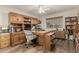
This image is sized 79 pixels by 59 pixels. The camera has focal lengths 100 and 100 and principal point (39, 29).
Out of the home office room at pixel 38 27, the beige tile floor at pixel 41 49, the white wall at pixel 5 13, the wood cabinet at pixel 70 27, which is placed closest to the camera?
the white wall at pixel 5 13

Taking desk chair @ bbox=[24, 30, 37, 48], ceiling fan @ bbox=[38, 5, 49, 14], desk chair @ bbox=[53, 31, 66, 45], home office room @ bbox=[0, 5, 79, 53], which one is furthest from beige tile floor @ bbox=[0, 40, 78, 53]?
ceiling fan @ bbox=[38, 5, 49, 14]

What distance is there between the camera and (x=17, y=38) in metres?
3.58

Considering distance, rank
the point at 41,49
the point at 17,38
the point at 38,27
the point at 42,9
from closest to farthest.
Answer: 1. the point at 42,9
2. the point at 38,27
3. the point at 41,49
4. the point at 17,38

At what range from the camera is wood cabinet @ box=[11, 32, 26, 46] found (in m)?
3.48

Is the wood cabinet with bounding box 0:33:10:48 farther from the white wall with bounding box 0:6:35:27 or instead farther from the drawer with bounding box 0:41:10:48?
the white wall with bounding box 0:6:35:27

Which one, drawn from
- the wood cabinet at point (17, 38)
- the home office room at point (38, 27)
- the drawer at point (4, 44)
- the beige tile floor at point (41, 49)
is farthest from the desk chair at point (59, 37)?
the drawer at point (4, 44)

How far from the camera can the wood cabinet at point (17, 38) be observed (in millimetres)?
3480

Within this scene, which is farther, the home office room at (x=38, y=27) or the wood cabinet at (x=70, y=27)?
Result: the wood cabinet at (x=70, y=27)

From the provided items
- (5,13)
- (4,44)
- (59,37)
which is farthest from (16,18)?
(59,37)

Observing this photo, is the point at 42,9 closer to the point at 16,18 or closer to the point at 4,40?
the point at 16,18

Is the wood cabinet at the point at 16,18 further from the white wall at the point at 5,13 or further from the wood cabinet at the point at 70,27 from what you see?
the wood cabinet at the point at 70,27
